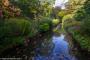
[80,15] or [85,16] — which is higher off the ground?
[85,16]

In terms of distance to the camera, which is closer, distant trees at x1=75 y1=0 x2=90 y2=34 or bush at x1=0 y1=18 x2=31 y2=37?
bush at x1=0 y1=18 x2=31 y2=37

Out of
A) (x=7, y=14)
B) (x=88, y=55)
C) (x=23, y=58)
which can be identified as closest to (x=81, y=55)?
(x=88, y=55)

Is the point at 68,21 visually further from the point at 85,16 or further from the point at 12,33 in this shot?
the point at 12,33

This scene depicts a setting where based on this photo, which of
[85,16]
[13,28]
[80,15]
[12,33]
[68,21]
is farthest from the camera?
[68,21]

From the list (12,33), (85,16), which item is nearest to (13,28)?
(12,33)

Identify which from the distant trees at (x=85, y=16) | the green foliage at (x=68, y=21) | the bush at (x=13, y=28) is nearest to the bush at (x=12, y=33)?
the bush at (x=13, y=28)

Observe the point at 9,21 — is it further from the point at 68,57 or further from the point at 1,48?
the point at 68,57

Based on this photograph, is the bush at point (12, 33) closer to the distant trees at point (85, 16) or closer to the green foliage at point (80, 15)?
the distant trees at point (85, 16)

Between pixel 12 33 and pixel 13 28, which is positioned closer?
pixel 12 33

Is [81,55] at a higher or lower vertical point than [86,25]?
lower

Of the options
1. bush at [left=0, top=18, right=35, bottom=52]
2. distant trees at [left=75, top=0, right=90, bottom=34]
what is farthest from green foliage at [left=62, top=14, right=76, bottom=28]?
bush at [left=0, top=18, right=35, bottom=52]

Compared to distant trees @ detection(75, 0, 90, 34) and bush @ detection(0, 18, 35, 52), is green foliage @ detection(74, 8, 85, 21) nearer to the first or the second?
distant trees @ detection(75, 0, 90, 34)

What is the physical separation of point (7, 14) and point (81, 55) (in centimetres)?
784

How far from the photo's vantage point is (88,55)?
Result: 1581 centimetres
